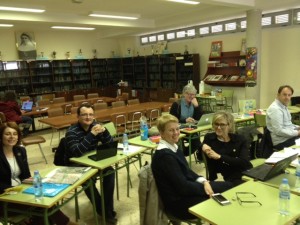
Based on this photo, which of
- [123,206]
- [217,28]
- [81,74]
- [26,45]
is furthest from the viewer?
[81,74]

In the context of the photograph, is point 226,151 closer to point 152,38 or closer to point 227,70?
point 227,70

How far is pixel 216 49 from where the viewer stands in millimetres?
9484

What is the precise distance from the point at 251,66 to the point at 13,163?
Result: 675 cm

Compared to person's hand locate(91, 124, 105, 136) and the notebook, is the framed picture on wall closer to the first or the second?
the notebook

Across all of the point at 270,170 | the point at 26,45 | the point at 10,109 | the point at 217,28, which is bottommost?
the point at 270,170

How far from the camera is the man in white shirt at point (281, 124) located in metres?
3.69

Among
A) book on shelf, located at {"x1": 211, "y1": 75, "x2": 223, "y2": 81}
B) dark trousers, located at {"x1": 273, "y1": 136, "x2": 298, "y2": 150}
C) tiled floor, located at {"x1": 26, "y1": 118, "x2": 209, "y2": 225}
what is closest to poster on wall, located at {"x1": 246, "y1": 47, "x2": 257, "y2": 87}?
book on shelf, located at {"x1": 211, "y1": 75, "x2": 223, "y2": 81}

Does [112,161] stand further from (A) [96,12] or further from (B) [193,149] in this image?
(A) [96,12]

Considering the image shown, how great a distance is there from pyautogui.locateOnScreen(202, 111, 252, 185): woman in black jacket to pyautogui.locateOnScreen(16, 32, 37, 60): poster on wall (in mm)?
10123

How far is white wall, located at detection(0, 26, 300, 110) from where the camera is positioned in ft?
25.3

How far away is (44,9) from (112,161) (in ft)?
19.0

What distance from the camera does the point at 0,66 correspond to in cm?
1022

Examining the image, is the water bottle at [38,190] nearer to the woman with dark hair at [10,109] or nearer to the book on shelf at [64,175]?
the book on shelf at [64,175]

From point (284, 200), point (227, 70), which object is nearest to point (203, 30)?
point (227, 70)
